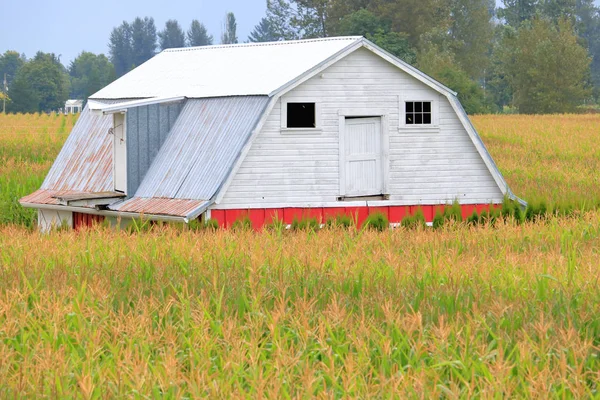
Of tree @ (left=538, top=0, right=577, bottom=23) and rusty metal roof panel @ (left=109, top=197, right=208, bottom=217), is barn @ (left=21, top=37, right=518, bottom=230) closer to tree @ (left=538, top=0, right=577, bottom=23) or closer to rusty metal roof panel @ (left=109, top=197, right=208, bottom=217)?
rusty metal roof panel @ (left=109, top=197, right=208, bottom=217)

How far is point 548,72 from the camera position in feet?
276

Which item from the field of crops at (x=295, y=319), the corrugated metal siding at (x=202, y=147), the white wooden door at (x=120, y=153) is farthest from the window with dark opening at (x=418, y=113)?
the field of crops at (x=295, y=319)

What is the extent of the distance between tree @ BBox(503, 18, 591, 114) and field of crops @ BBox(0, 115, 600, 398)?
242 feet

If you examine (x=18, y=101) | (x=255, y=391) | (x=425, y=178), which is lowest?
(x=255, y=391)

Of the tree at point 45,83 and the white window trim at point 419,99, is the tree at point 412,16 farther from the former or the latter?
the white window trim at point 419,99

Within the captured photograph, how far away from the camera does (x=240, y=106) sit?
69.4ft

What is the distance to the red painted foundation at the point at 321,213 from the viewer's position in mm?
19953

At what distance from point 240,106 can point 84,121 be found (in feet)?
19.1

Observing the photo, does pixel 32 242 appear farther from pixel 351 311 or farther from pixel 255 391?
pixel 255 391

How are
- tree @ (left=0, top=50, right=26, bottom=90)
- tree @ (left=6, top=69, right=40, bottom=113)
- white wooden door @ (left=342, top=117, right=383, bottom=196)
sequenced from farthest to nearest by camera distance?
tree @ (left=0, top=50, right=26, bottom=90) < tree @ (left=6, top=69, right=40, bottom=113) < white wooden door @ (left=342, top=117, right=383, bottom=196)

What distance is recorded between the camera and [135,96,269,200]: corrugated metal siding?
20.3 meters

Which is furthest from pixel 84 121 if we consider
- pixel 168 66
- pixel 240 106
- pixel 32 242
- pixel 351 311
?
pixel 351 311

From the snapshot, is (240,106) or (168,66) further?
(168,66)

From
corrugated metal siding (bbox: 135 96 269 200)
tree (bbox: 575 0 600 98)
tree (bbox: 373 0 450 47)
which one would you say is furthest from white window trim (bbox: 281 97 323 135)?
tree (bbox: 575 0 600 98)
